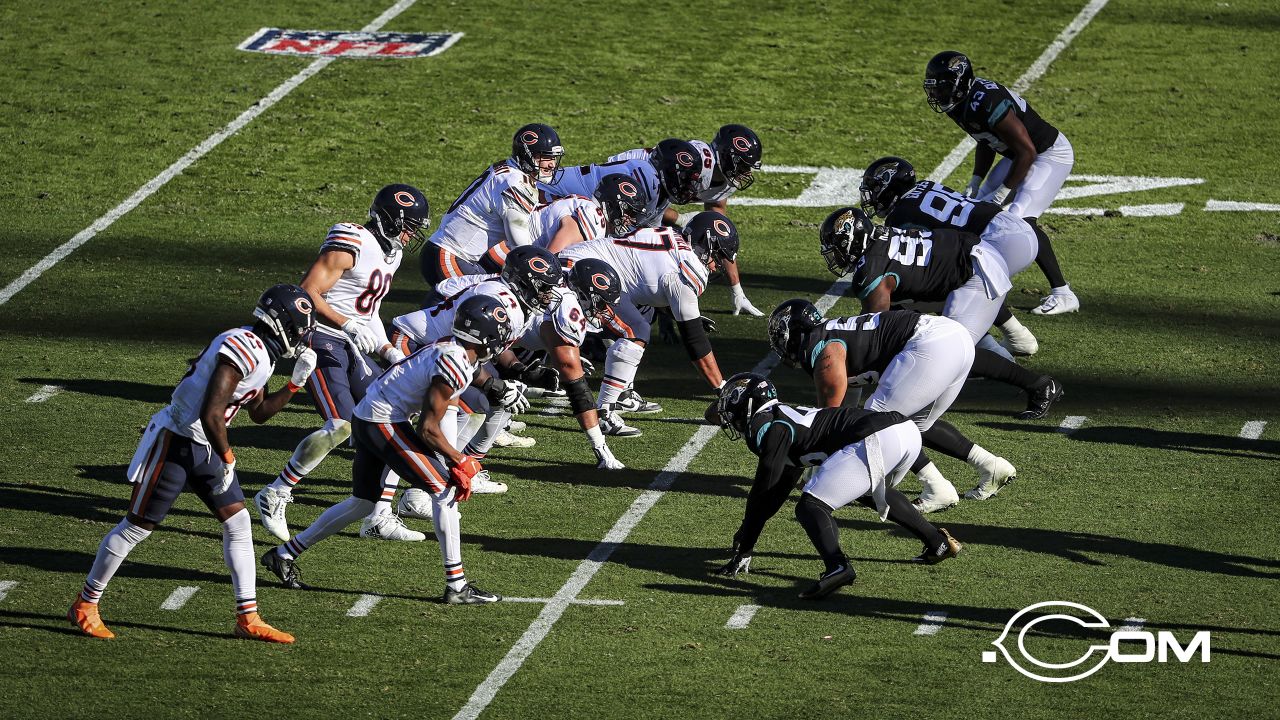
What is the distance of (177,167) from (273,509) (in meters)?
8.89

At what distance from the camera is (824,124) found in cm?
1870

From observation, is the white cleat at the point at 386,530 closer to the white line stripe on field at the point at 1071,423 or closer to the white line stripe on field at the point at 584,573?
the white line stripe on field at the point at 584,573

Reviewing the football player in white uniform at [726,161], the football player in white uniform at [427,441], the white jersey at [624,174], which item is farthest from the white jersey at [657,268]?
the football player in white uniform at [427,441]

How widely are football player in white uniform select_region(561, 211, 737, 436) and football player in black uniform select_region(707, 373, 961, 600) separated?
215 cm

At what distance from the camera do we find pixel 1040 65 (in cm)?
2031

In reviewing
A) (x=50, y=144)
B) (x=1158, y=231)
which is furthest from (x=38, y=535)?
(x=1158, y=231)

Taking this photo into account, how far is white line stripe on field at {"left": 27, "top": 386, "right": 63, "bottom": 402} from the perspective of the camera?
11633 mm

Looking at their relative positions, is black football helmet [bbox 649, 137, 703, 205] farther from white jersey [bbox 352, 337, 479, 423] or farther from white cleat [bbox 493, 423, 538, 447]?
white jersey [bbox 352, 337, 479, 423]

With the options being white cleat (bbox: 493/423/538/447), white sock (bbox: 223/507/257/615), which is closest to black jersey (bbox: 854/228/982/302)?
white cleat (bbox: 493/423/538/447)

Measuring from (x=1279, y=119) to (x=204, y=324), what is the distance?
466 inches

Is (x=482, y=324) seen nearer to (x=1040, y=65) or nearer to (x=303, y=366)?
(x=303, y=366)

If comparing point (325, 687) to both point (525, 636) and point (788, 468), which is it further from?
point (788, 468)

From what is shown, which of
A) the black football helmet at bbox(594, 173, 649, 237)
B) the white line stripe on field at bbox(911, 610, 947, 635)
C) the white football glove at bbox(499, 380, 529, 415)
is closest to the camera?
the white line stripe on field at bbox(911, 610, 947, 635)

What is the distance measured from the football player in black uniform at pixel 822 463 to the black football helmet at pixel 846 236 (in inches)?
75.7
